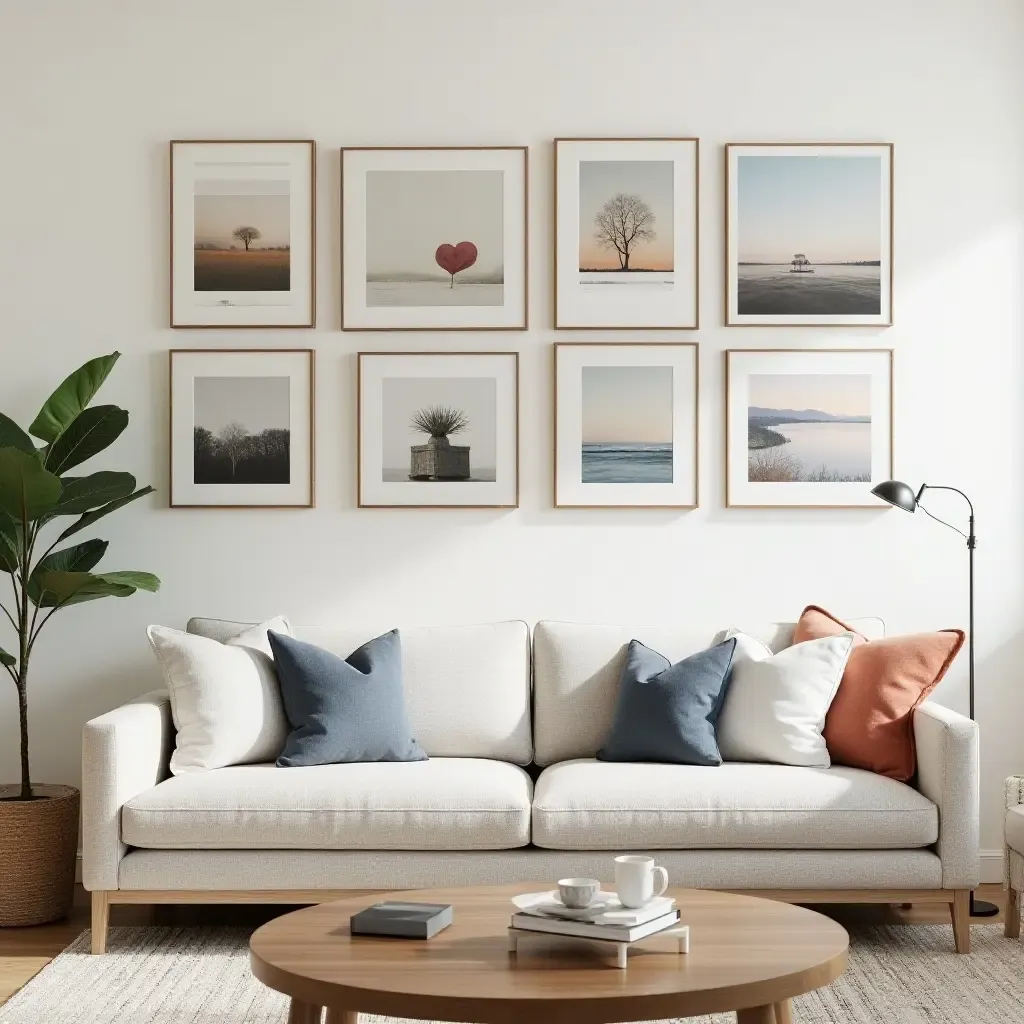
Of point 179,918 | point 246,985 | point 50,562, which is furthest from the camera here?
point 50,562

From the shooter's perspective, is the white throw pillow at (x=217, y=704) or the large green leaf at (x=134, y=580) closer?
the white throw pillow at (x=217, y=704)

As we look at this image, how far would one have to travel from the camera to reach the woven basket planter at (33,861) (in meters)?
3.64

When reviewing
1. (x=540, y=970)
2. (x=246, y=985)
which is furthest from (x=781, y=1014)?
(x=246, y=985)

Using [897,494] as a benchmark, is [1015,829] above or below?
below

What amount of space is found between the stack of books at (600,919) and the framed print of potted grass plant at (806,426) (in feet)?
7.23

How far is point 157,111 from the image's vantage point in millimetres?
4250

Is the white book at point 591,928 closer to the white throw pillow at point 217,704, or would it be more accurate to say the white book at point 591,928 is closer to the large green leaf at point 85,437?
the white throw pillow at point 217,704

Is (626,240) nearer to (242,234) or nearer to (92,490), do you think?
(242,234)

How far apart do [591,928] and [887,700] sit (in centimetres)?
171

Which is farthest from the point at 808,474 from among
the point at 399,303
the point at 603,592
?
the point at 399,303

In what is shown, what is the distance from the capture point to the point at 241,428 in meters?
4.25

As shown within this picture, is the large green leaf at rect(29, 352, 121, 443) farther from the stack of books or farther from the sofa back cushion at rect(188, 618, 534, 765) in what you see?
the stack of books

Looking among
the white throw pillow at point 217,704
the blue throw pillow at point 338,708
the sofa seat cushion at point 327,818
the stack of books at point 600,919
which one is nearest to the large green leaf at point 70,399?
the white throw pillow at point 217,704

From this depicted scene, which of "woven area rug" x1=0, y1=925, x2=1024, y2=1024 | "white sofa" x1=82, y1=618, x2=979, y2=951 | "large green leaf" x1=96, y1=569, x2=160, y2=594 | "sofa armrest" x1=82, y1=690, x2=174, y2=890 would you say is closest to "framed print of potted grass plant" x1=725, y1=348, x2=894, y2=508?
"white sofa" x1=82, y1=618, x2=979, y2=951
